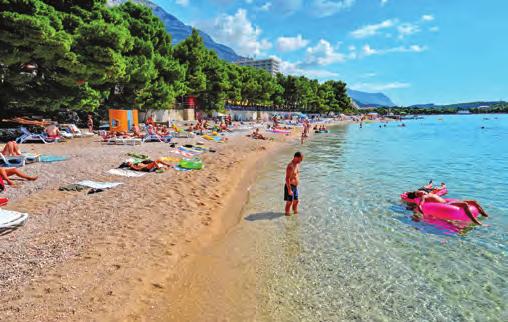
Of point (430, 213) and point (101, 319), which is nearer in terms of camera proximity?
point (101, 319)

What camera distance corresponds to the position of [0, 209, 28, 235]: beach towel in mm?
5084

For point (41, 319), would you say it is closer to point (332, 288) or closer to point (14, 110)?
point (332, 288)

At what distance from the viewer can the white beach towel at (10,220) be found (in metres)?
5.09

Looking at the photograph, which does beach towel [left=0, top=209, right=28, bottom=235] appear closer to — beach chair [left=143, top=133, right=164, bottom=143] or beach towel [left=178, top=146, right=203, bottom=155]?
A: beach towel [left=178, top=146, right=203, bottom=155]

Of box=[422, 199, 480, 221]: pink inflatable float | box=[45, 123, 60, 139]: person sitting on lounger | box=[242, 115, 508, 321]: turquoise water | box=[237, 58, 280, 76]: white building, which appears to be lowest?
box=[242, 115, 508, 321]: turquoise water

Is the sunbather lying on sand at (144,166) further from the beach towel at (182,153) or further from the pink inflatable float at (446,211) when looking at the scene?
the pink inflatable float at (446,211)

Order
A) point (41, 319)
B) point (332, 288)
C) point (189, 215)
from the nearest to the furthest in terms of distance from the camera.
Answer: point (41, 319)
point (332, 288)
point (189, 215)

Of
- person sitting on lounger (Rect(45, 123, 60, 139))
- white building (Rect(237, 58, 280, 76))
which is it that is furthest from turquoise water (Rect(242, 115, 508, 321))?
white building (Rect(237, 58, 280, 76))

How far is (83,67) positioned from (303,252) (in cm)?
1619

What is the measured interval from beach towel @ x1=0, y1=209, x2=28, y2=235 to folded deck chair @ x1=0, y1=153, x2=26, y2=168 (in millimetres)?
5614

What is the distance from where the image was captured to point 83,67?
16.2 m

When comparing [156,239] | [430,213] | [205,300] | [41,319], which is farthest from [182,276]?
[430,213]

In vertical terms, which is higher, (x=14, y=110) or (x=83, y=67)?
(x=83, y=67)

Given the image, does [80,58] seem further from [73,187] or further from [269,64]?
[269,64]
